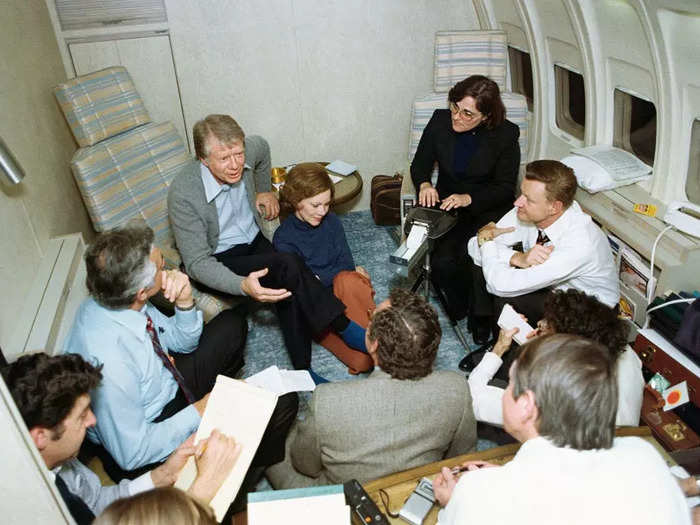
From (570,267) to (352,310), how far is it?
4.58ft

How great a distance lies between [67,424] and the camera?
1.93 metres

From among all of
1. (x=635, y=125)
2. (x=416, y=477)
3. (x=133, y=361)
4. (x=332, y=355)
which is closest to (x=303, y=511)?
(x=416, y=477)

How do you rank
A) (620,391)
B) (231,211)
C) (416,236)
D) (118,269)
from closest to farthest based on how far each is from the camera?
(620,391)
(118,269)
(416,236)
(231,211)

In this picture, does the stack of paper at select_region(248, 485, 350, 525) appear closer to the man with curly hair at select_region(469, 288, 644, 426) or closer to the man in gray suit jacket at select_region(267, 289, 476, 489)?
the man in gray suit jacket at select_region(267, 289, 476, 489)

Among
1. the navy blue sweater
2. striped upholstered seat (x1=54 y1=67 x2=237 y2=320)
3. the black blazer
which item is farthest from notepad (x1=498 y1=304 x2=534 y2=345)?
striped upholstered seat (x1=54 y1=67 x2=237 y2=320)

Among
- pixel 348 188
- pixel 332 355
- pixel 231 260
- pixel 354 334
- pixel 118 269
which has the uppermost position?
pixel 118 269

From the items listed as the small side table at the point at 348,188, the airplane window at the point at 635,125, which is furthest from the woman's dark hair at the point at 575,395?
the small side table at the point at 348,188

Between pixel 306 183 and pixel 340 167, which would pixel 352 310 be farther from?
pixel 340 167

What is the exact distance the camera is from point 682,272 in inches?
131

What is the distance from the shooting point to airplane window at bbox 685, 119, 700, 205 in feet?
11.3

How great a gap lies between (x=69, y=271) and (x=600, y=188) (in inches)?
139

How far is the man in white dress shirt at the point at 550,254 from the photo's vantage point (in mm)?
3145

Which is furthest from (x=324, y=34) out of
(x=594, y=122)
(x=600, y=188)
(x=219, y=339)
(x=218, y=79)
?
(x=219, y=339)

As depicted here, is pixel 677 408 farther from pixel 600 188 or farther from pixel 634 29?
pixel 634 29
